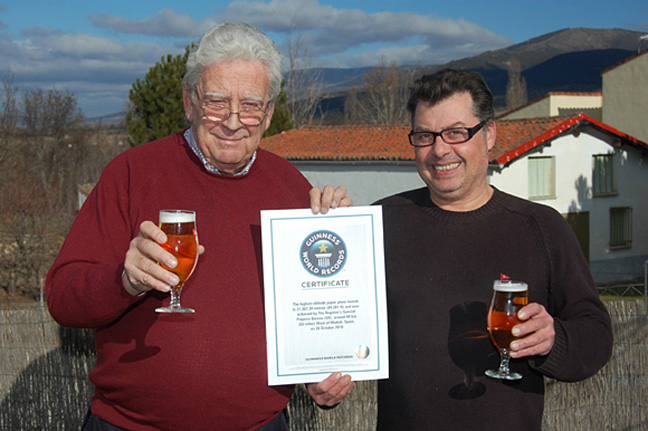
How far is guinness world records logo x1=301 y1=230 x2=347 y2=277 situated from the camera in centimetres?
264

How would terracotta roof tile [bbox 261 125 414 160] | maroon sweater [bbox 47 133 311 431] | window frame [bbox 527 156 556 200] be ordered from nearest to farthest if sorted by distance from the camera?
1. maroon sweater [bbox 47 133 311 431]
2. window frame [bbox 527 156 556 200]
3. terracotta roof tile [bbox 261 125 414 160]

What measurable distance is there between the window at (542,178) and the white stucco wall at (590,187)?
229mm

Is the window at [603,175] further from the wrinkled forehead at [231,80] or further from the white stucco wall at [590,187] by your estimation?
the wrinkled forehead at [231,80]

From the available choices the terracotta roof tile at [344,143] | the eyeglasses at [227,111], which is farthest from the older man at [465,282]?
the terracotta roof tile at [344,143]

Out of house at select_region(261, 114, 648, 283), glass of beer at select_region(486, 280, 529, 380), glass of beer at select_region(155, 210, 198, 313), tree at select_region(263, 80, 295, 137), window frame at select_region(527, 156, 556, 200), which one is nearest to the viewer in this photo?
Answer: glass of beer at select_region(155, 210, 198, 313)

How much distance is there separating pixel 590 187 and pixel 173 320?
27852mm

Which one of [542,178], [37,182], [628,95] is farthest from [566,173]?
[37,182]

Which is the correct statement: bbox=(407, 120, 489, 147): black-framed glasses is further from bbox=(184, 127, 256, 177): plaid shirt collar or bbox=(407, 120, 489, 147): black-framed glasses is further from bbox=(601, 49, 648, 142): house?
bbox=(601, 49, 648, 142): house

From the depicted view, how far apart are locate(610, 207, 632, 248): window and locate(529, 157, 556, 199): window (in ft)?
14.7

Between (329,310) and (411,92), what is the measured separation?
3.84ft

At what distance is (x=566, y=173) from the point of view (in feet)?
86.0

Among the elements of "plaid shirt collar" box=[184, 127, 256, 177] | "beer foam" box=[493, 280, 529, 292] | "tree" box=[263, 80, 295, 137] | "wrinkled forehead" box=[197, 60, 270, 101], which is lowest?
"beer foam" box=[493, 280, 529, 292]

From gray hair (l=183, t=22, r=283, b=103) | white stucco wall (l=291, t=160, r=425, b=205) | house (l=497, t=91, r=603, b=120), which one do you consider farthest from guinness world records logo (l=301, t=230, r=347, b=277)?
house (l=497, t=91, r=603, b=120)

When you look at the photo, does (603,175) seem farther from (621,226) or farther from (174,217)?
(174,217)
